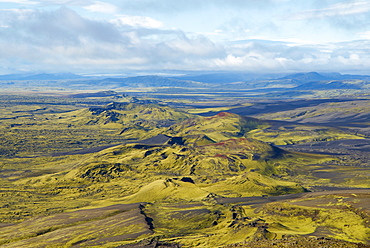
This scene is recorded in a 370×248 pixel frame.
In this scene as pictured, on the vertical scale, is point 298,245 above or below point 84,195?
above

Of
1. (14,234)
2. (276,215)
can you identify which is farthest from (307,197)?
(14,234)

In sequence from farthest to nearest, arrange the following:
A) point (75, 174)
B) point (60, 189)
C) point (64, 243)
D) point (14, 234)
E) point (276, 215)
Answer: point (75, 174)
point (60, 189)
point (276, 215)
point (14, 234)
point (64, 243)

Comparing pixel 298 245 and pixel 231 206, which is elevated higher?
pixel 298 245

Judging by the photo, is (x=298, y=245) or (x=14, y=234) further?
(x=14, y=234)

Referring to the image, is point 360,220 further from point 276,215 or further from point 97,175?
point 97,175

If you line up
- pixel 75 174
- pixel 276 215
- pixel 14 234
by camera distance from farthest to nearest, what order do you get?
pixel 75 174 → pixel 276 215 → pixel 14 234

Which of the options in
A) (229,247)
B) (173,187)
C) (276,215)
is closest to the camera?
(229,247)

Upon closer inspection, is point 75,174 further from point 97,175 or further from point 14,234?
point 14,234

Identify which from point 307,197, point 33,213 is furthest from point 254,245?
point 33,213

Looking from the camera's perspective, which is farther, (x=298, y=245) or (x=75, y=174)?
(x=75, y=174)
